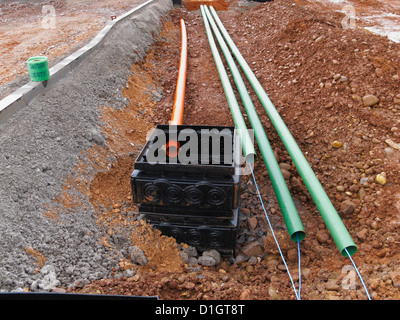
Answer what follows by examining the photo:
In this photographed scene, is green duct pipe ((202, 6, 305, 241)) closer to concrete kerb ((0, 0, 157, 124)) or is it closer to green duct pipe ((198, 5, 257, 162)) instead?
green duct pipe ((198, 5, 257, 162))

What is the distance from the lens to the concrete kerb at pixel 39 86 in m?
3.63

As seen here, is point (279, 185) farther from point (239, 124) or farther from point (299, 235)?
point (239, 124)

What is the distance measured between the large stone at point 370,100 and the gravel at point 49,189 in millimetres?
3771

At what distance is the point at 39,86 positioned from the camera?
4.15 metres

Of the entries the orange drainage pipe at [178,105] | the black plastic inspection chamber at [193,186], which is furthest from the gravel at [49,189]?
the orange drainage pipe at [178,105]

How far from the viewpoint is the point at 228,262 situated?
10.6 ft

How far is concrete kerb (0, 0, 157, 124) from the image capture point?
11.9ft

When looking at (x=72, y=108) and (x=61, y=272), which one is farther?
(x=72, y=108)

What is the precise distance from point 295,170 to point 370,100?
164 centimetres

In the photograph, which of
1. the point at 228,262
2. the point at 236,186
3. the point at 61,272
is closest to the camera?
the point at 61,272

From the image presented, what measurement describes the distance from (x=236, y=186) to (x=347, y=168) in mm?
1998

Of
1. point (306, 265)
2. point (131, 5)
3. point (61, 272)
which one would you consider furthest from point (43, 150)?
point (131, 5)

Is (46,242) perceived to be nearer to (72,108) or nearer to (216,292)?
(216,292)

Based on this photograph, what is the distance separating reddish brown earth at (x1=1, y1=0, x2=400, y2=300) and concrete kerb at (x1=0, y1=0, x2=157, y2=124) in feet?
2.88
